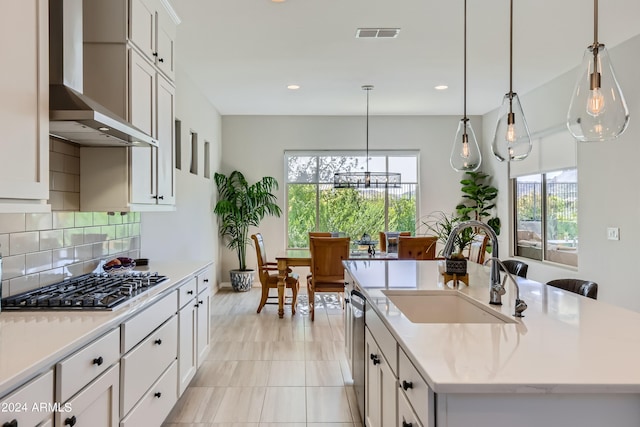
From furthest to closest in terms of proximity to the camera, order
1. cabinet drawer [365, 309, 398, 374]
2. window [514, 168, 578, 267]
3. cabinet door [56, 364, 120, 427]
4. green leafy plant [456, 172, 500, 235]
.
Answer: green leafy plant [456, 172, 500, 235] < window [514, 168, 578, 267] < cabinet drawer [365, 309, 398, 374] < cabinet door [56, 364, 120, 427]

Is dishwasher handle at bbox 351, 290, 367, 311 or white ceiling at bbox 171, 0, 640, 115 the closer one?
dishwasher handle at bbox 351, 290, 367, 311

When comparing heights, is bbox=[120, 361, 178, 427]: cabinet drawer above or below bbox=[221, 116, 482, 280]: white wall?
below

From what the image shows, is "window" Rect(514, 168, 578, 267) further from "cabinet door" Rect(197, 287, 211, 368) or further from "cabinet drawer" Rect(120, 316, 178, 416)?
"cabinet drawer" Rect(120, 316, 178, 416)

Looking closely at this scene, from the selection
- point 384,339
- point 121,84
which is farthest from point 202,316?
point 384,339

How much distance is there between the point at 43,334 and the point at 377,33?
344 cm

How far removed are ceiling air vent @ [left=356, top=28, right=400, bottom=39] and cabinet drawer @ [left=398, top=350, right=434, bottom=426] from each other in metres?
3.11

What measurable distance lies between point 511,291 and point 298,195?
542 cm

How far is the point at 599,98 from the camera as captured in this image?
5.39ft

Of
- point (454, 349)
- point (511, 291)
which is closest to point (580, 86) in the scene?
point (511, 291)

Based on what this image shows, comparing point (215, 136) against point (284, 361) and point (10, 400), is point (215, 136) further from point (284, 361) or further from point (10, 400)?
point (10, 400)

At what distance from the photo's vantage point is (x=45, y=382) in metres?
1.28

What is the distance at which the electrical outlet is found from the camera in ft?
13.7

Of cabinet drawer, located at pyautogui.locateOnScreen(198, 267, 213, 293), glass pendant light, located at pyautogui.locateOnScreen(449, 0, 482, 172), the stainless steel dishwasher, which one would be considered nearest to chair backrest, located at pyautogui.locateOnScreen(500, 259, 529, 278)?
glass pendant light, located at pyautogui.locateOnScreen(449, 0, 482, 172)

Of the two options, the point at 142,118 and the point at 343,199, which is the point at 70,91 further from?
the point at 343,199
